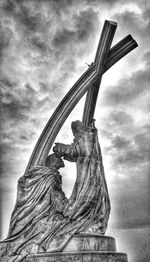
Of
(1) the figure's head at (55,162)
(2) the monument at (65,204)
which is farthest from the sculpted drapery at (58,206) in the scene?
(1) the figure's head at (55,162)

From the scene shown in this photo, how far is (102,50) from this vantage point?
502 inches

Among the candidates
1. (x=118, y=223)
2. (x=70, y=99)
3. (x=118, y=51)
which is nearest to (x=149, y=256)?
(x=118, y=223)

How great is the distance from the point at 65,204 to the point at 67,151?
75.1 inches

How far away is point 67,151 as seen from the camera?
11.2 metres

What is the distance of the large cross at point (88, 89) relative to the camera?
12.0 metres

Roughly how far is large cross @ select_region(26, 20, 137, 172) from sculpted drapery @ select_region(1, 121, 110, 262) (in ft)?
2.42

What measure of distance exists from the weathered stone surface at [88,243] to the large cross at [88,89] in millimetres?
3469

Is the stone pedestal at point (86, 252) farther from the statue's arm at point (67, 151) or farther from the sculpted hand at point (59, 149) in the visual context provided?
the sculpted hand at point (59, 149)

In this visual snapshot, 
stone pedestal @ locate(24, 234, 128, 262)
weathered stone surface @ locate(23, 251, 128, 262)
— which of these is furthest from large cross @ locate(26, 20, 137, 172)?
weathered stone surface @ locate(23, 251, 128, 262)

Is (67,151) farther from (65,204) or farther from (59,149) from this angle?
(65,204)

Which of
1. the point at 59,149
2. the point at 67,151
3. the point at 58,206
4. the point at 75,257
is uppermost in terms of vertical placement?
the point at 59,149

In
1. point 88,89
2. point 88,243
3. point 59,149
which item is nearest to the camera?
point 88,243

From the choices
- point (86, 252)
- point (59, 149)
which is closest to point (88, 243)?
point (86, 252)

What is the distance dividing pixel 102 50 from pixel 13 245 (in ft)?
27.0
